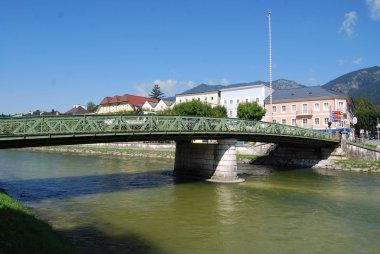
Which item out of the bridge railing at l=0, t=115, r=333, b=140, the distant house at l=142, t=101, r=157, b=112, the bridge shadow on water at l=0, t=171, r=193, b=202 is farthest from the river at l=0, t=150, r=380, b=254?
the distant house at l=142, t=101, r=157, b=112

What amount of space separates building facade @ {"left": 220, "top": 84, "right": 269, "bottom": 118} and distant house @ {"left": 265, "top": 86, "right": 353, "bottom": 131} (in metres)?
3.09

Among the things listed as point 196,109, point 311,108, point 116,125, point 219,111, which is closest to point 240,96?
point 219,111

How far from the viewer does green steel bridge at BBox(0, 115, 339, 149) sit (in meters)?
23.8

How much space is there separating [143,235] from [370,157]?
4144cm

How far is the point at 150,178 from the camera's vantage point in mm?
39094

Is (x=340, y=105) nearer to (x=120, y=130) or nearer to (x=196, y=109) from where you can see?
(x=196, y=109)

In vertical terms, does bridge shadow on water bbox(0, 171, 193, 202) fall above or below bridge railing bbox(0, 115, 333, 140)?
below

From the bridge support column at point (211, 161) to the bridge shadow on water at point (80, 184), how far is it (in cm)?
210

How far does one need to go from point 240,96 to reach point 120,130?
224 ft

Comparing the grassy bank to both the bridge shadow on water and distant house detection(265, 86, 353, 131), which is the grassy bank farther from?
distant house detection(265, 86, 353, 131)

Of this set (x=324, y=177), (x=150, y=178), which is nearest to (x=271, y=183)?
(x=324, y=177)

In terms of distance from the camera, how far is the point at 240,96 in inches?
3674

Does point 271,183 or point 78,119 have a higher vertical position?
point 78,119

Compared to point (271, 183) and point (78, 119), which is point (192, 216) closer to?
point (78, 119)
